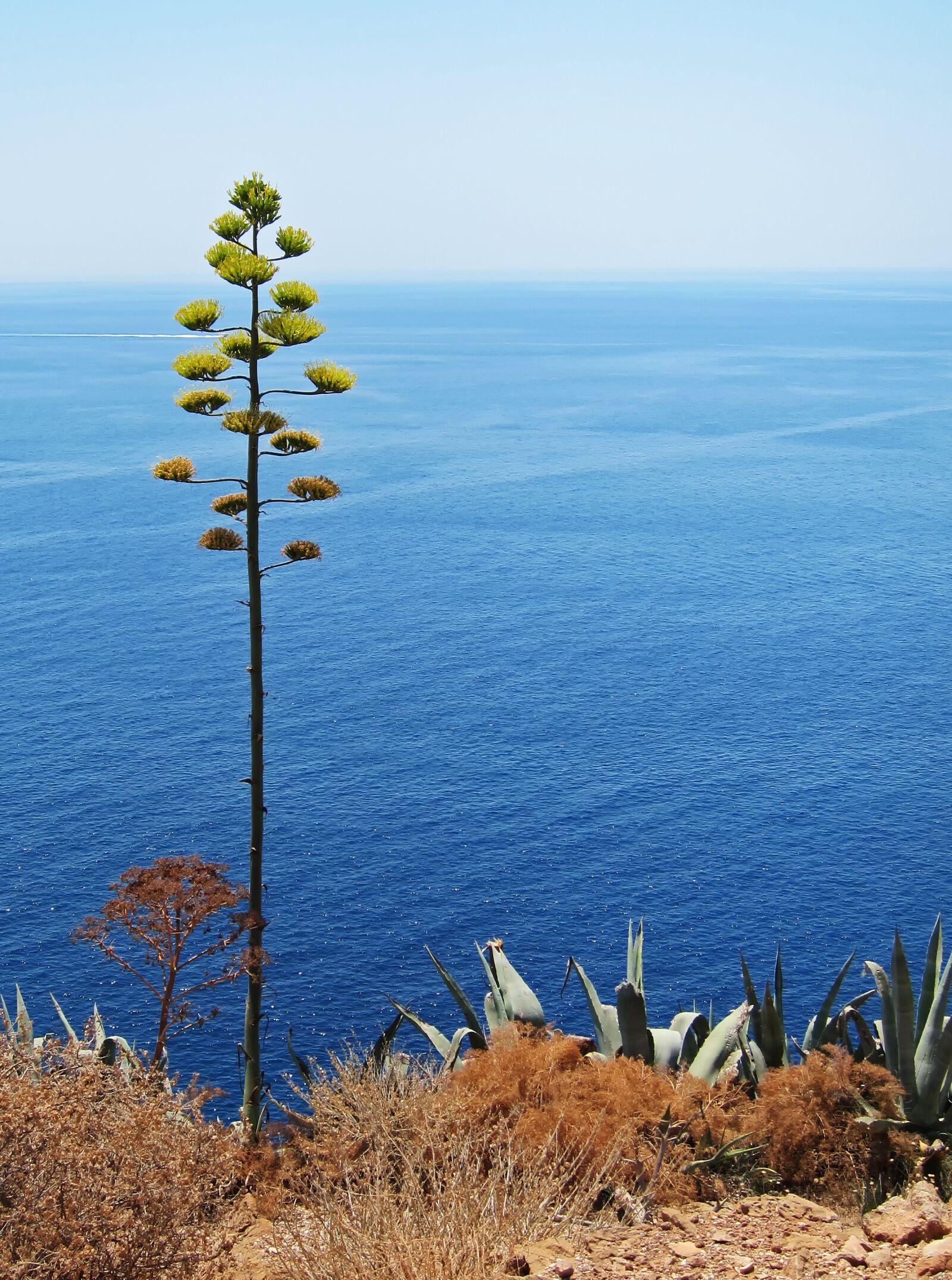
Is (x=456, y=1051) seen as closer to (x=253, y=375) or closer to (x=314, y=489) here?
(x=314, y=489)

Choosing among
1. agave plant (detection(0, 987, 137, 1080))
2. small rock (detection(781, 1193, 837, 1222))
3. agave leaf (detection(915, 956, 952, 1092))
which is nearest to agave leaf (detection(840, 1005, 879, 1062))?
agave leaf (detection(915, 956, 952, 1092))

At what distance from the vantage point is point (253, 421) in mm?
A: 19625

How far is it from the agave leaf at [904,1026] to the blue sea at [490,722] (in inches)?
934

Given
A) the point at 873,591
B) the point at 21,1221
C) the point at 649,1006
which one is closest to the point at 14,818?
the point at 649,1006

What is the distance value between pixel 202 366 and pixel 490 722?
50.4m

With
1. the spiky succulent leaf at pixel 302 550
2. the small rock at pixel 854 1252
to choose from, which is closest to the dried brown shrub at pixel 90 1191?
the small rock at pixel 854 1252

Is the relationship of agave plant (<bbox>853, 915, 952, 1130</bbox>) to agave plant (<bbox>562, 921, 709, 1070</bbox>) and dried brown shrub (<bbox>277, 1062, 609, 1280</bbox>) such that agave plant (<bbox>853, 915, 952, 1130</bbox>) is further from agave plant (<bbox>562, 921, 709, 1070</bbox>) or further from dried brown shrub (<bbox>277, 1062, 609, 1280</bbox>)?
dried brown shrub (<bbox>277, 1062, 609, 1280</bbox>)

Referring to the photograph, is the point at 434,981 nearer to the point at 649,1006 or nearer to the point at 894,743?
the point at 649,1006

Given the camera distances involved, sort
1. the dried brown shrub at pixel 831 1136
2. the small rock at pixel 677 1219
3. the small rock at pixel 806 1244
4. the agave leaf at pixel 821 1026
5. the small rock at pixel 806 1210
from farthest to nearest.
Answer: the agave leaf at pixel 821 1026
the dried brown shrub at pixel 831 1136
the small rock at pixel 806 1210
the small rock at pixel 677 1219
the small rock at pixel 806 1244

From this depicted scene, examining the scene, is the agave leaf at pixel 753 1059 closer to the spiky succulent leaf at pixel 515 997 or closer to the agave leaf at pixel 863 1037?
the agave leaf at pixel 863 1037

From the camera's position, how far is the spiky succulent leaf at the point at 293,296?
19562 mm

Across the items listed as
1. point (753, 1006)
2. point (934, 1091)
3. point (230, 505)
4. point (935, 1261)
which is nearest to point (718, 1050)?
point (753, 1006)

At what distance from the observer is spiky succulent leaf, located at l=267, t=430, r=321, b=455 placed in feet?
66.3

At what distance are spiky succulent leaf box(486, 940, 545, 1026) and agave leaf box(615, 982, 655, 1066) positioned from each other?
4.78ft
